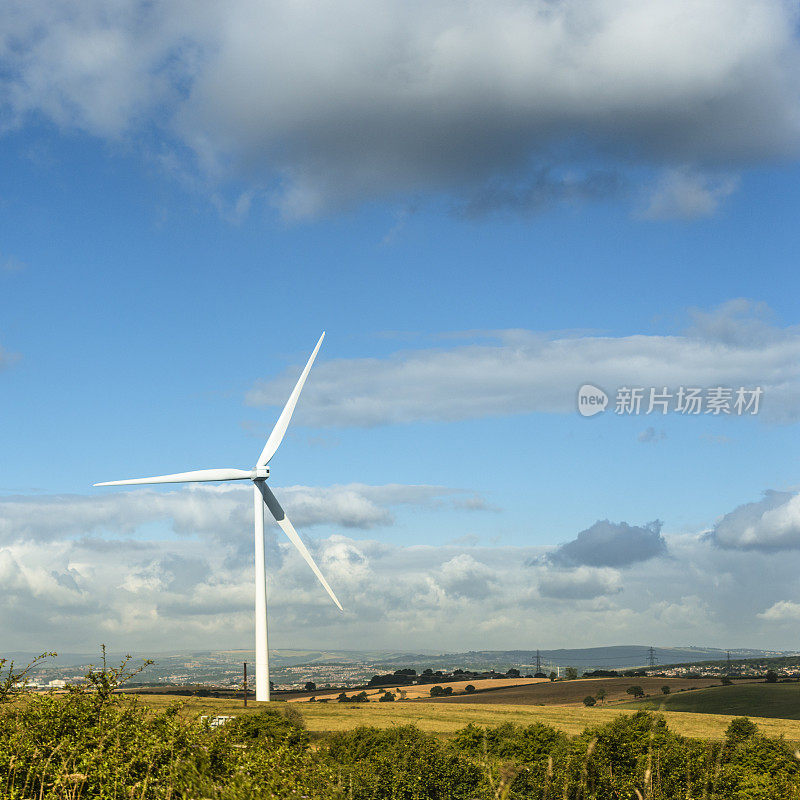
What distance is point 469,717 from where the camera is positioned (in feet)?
303

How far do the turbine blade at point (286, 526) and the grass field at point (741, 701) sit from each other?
153ft

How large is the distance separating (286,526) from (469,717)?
28.6 metres

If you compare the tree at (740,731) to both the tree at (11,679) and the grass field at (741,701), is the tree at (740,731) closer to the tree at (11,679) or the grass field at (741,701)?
the tree at (11,679)

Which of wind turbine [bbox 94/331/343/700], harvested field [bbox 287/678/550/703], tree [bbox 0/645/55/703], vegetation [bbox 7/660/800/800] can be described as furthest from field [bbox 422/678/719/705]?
tree [bbox 0/645/55/703]

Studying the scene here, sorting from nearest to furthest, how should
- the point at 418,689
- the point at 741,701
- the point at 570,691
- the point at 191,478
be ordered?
the point at 191,478
the point at 741,701
the point at 570,691
the point at 418,689

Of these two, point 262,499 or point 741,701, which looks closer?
point 262,499

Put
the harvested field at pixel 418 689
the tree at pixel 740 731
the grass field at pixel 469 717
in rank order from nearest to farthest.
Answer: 1. the tree at pixel 740 731
2. the grass field at pixel 469 717
3. the harvested field at pixel 418 689

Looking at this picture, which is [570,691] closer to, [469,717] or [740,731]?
[469,717]

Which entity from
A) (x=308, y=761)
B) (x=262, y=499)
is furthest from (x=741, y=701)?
(x=308, y=761)

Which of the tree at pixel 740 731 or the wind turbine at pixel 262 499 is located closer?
the tree at pixel 740 731

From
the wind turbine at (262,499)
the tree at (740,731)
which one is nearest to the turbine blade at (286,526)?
the wind turbine at (262,499)

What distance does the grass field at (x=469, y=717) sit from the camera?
77000mm

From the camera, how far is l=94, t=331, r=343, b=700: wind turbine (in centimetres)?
8075

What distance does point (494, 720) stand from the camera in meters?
89.0
